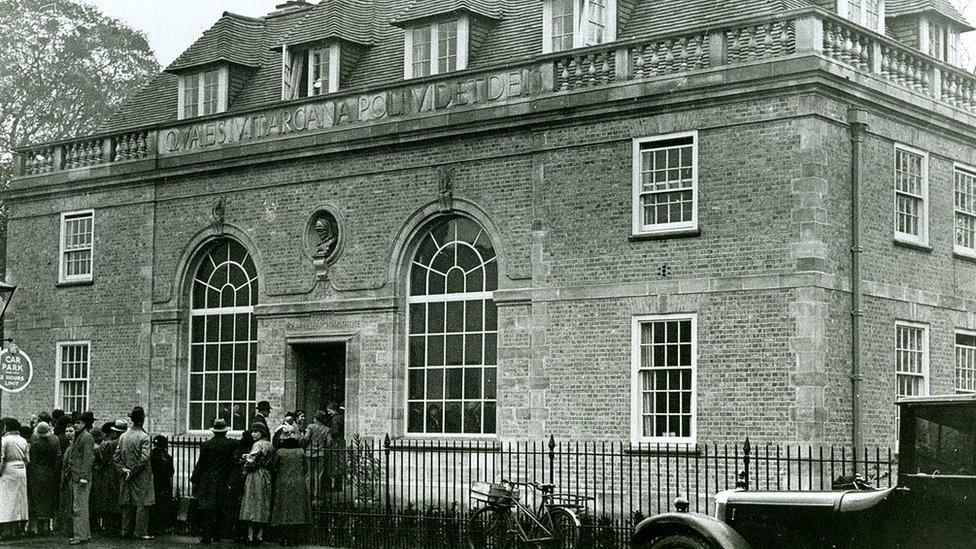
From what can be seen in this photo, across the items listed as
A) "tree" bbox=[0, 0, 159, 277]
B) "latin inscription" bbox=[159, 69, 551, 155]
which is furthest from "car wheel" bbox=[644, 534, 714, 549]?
"tree" bbox=[0, 0, 159, 277]

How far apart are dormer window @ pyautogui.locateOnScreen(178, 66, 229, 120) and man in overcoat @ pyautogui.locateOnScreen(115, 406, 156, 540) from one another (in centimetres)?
1110

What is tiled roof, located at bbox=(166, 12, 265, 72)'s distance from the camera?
1164 inches

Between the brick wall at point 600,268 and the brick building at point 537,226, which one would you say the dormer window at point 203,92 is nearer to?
the brick building at point 537,226

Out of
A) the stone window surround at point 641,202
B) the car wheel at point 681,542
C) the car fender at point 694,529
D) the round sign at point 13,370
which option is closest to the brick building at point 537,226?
the stone window surround at point 641,202

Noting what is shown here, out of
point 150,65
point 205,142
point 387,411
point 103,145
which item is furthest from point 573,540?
point 150,65

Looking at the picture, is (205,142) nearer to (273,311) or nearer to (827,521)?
(273,311)

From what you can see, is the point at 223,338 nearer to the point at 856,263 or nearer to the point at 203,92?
the point at 203,92

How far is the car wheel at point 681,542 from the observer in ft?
39.9

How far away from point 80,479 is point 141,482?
2.70 ft

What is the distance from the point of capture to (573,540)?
1714cm

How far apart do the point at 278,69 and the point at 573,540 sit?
15452mm

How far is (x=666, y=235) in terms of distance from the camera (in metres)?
21.3

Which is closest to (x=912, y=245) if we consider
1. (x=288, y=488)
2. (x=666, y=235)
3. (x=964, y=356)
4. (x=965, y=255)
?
(x=965, y=255)

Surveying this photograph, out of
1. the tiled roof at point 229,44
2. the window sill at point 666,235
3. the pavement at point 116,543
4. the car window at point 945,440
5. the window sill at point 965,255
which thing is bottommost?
the pavement at point 116,543
